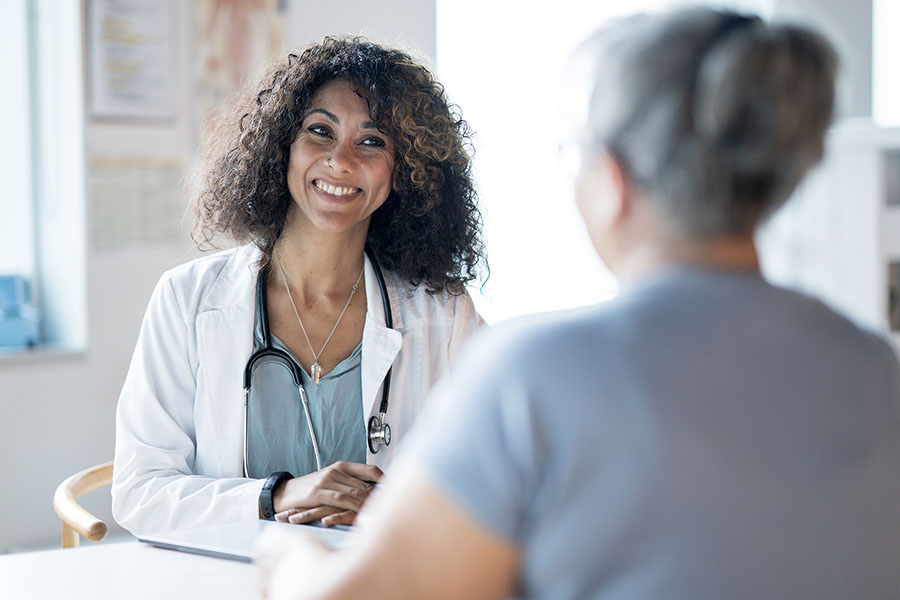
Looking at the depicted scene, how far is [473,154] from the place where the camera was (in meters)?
2.27

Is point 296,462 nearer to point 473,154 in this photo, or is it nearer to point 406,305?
point 406,305

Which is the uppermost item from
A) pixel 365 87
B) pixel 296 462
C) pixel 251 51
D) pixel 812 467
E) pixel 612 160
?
pixel 251 51

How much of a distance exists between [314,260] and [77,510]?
66 cm

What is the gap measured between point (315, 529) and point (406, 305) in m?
0.72

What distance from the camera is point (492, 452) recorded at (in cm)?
69

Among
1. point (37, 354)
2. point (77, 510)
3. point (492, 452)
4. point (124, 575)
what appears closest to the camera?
point (492, 452)

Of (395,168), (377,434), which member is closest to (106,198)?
(395,168)

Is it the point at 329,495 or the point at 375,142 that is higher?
the point at 375,142

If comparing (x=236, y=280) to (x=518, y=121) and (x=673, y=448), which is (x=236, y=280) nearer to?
(x=673, y=448)

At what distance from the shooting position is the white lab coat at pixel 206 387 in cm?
177

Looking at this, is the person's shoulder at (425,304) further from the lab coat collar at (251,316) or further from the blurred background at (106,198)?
the blurred background at (106,198)

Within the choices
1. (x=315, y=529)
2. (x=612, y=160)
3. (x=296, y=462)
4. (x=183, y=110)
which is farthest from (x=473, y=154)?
(x=183, y=110)

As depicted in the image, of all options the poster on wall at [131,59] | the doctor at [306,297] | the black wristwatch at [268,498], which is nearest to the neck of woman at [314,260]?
the doctor at [306,297]

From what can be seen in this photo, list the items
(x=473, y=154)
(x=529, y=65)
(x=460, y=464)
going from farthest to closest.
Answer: (x=529, y=65)
(x=473, y=154)
(x=460, y=464)
